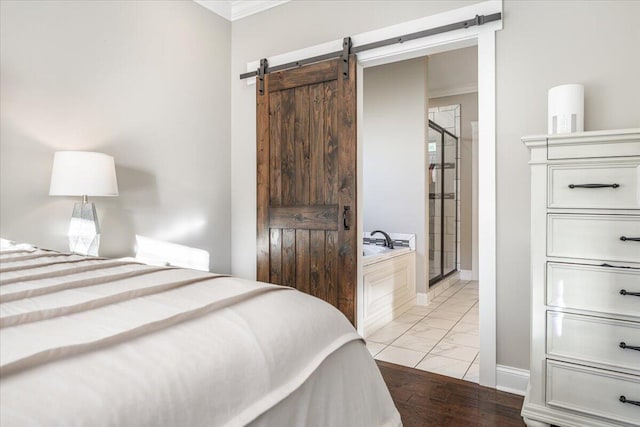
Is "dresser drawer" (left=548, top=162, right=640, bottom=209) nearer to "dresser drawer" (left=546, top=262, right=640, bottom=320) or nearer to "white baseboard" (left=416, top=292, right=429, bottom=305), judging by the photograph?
"dresser drawer" (left=546, top=262, right=640, bottom=320)

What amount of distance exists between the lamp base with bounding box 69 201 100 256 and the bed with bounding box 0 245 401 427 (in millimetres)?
946

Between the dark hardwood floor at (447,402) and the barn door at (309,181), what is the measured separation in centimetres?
62

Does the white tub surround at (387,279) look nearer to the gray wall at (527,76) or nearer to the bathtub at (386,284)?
the bathtub at (386,284)

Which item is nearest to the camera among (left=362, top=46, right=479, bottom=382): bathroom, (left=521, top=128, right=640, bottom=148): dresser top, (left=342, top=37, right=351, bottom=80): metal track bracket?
(left=521, top=128, right=640, bottom=148): dresser top

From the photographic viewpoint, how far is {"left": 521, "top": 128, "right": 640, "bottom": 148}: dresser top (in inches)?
61.5

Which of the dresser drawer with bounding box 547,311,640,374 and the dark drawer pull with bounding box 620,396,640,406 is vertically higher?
the dresser drawer with bounding box 547,311,640,374

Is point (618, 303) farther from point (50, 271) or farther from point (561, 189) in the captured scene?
point (50, 271)

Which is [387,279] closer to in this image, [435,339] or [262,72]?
Answer: [435,339]

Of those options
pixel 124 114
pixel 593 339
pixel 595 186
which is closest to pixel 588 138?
pixel 595 186

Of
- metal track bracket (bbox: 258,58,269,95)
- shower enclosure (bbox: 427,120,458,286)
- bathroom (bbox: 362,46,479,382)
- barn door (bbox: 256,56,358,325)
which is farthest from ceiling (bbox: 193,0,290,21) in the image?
shower enclosure (bbox: 427,120,458,286)

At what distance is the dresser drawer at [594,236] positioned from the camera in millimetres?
1594

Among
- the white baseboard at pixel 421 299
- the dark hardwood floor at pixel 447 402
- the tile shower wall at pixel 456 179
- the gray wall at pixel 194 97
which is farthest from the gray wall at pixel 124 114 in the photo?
the tile shower wall at pixel 456 179

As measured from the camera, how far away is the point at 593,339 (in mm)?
1671

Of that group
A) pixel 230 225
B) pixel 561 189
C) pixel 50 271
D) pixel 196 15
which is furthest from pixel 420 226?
pixel 50 271
